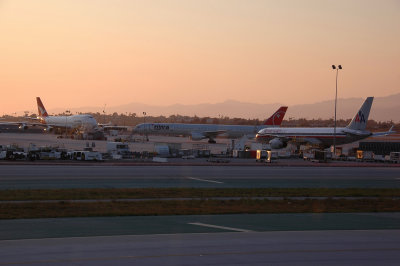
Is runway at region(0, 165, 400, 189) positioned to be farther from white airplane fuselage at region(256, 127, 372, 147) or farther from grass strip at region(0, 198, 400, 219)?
white airplane fuselage at region(256, 127, 372, 147)

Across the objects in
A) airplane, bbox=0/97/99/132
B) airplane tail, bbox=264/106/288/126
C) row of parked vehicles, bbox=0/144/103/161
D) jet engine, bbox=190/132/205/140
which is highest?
airplane tail, bbox=264/106/288/126

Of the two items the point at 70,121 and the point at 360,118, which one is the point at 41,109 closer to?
the point at 70,121

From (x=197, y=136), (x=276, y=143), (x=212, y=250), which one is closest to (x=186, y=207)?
(x=212, y=250)

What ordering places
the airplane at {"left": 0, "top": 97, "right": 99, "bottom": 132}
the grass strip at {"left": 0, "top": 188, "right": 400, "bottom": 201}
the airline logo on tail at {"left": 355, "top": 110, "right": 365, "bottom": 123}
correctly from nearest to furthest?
the grass strip at {"left": 0, "top": 188, "right": 400, "bottom": 201}, the airline logo on tail at {"left": 355, "top": 110, "right": 365, "bottom": 123}, the airplane at {"left": 0, "top": 97, "right": 99, "bottom": 132}

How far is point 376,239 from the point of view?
1606 centimetres

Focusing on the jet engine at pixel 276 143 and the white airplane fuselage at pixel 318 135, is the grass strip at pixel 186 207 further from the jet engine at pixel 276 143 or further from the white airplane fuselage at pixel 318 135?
the jet engine at pixel 276 143

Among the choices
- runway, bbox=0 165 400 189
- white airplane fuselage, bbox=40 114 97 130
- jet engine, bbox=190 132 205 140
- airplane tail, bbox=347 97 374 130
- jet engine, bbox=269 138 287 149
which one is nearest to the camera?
runway, bbox=0 165 400 189

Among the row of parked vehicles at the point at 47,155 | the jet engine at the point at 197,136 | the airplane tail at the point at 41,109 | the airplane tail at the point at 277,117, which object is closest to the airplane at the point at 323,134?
the jet engine at the point at 197,136

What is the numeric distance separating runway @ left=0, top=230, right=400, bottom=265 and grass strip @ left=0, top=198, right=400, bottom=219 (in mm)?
4878

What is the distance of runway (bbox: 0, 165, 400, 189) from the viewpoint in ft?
103

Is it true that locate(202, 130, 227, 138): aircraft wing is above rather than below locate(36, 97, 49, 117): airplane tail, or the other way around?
below

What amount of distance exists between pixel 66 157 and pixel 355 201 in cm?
3191

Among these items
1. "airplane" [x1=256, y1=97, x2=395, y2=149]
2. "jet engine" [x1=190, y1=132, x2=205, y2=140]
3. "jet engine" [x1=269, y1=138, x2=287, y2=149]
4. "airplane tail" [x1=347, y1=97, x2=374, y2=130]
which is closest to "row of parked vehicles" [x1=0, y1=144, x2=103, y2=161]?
"jet engine" [x1=269, y1=138, x2=287, y2=149]

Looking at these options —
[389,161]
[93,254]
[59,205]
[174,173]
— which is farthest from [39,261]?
[389,161]
